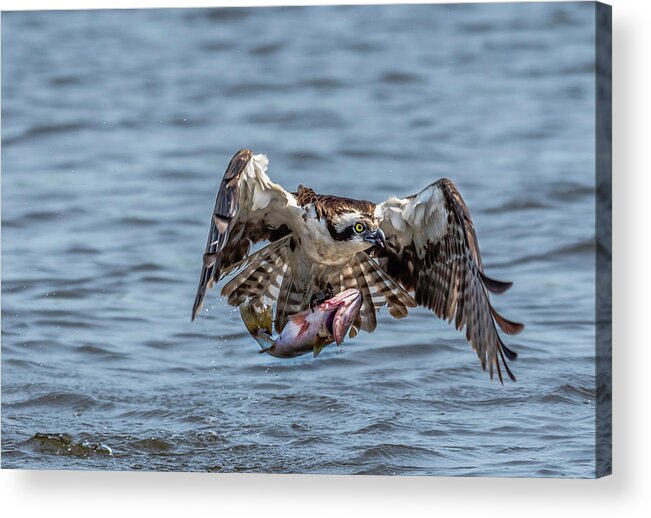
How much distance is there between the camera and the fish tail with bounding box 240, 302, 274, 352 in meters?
5.86

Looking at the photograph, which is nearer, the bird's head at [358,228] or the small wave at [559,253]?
the small wave at [559,253]

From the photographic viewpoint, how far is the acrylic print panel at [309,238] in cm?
543

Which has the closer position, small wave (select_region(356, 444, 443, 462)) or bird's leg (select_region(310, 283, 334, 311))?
small wave (select_region(356, 444, 443, 462))

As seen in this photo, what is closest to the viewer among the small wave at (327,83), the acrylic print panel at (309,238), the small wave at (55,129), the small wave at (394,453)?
the acrylic print panel at (309,238)

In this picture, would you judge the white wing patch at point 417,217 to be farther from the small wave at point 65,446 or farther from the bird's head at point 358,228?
the small wave at point 65,446

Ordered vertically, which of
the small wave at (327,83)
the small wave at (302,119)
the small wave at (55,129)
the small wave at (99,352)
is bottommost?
the small wave at (99,352)

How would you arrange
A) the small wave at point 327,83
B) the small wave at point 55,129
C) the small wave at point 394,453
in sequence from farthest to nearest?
the small wave at point 55,129 → the small wave at point 327,83 → the small wave at point 394,453

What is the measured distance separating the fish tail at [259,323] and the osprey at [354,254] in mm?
29

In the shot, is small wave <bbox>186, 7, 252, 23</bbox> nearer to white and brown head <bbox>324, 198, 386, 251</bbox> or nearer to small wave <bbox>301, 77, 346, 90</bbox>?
small wave <bbox>301, 77, 346, 90</bbox>

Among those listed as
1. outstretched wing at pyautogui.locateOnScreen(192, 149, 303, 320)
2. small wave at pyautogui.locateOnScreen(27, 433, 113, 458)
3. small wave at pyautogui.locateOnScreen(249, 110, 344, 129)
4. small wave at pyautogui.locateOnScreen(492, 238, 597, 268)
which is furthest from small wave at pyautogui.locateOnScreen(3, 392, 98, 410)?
small wave at pyautogui.locateOnScreen(492, 238, 597, 268)

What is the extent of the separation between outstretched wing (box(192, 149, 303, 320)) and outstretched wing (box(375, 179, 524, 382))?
1.33 feet

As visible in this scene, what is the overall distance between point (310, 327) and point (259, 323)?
219 mm

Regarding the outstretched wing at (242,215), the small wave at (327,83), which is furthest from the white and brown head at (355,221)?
the small wave at (327,83)

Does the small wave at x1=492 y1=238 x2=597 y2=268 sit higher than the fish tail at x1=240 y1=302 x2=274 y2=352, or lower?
higher
